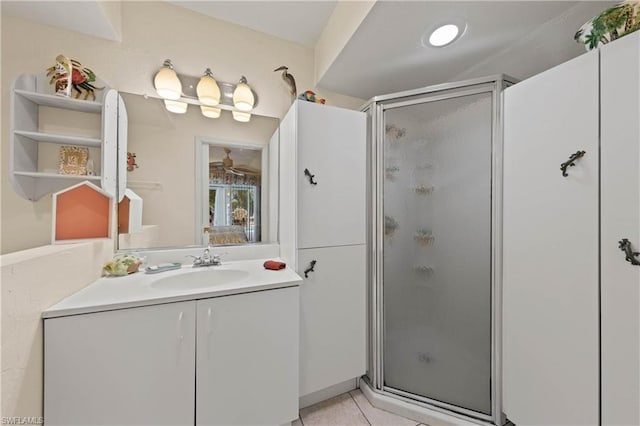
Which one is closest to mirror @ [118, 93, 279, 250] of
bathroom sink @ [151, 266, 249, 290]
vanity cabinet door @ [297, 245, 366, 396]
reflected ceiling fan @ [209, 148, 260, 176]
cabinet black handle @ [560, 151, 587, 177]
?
reflected ceiling fan @ [209, 148, 260, 176]

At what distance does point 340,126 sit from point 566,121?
1036mm

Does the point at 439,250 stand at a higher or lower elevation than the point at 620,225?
lower

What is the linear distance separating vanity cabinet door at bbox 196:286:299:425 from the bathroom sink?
302 mm

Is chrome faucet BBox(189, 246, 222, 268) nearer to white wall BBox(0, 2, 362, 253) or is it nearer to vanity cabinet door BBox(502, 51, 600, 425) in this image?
white wall BBox(0, 2, 362, 253)

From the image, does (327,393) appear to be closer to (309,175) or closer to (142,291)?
(142,291)

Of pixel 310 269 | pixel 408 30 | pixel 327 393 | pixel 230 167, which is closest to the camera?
pixel 408 30

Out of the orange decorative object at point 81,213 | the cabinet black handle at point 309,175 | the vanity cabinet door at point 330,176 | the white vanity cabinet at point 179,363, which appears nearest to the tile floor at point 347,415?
the white vanity cabinet at point 179,363

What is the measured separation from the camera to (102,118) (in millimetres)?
1222

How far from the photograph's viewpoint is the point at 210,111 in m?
1.56

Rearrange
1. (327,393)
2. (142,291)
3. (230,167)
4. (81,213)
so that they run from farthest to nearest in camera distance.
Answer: (230,167)
(327,393)
(81,213)
(142,291)

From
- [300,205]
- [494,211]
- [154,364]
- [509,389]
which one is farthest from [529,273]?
[154,364]

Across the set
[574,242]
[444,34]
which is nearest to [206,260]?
[574,242]

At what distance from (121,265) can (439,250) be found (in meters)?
1.79

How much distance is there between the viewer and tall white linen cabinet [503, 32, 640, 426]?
31.0 inches
